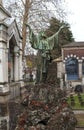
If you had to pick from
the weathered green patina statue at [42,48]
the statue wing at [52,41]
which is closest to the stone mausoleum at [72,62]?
the statue wing at [52,41]

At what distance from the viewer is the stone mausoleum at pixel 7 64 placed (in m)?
15.5

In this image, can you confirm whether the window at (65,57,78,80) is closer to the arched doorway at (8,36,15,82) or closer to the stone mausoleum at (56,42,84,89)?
the stone mausoleum at (56,42,84,89)

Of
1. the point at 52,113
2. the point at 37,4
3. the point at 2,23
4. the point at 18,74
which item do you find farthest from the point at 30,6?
the point at 52,113

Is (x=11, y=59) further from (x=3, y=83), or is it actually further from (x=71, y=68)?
(x=71, y=68)

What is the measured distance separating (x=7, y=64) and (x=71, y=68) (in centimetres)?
2117

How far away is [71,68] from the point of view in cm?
3856

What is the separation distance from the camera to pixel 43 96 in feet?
37.7

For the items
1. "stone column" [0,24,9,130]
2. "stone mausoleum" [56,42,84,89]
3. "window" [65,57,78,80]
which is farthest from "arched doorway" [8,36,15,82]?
"window" [65,57,78,80]

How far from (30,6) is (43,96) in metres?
17.8

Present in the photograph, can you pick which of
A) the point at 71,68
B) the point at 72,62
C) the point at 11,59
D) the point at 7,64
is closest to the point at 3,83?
the point at 7,64

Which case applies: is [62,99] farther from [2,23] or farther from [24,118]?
[2,23]

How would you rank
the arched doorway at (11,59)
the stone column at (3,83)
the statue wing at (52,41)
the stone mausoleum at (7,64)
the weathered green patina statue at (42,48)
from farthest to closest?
the arched doorway at (11,59), the stone mausoleum at (7,64), the stone column at (3,83), the statue wing at (52,41), the weathered green patina statue at (42,48)

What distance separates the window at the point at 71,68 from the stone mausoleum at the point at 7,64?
17.7 meters

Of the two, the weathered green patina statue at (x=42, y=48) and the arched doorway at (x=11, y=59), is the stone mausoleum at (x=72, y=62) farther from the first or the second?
the weathered green patina statue at (x=42, y=48)
